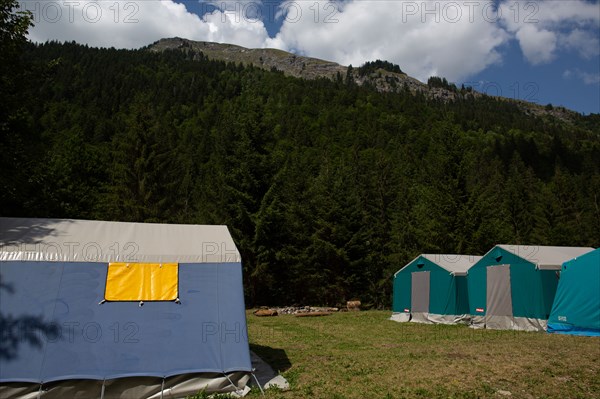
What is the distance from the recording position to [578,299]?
11.9 meters

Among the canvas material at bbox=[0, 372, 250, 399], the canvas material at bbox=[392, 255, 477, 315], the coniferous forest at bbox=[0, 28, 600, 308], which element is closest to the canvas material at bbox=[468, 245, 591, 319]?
the canvas material at bbox=[392, 255, 477, 315]

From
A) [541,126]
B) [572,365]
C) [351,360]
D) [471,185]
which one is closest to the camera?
[572,365]

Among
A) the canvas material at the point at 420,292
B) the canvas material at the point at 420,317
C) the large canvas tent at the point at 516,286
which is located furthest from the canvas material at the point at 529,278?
the canvas material at the point at 420,292

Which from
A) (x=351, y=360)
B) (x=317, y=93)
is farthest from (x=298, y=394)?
(x=317, y=93)

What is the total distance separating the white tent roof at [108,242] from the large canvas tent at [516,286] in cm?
1100

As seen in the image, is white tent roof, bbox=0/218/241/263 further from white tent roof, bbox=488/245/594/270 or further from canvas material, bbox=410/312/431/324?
canvas material, bbox=410/312/431/324

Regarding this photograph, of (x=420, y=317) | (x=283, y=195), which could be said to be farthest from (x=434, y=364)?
(x=283, y=195)

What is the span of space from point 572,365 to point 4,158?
15616mm

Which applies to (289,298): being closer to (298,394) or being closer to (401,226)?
(401,226)

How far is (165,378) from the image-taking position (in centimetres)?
577

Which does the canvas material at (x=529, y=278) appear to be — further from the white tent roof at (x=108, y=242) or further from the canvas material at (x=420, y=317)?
the white tent roof at (x=108, y=242)

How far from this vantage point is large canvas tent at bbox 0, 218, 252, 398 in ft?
18.3

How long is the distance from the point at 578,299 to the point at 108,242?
41.4 feet

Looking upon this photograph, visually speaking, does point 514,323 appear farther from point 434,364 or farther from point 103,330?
point 103,330
